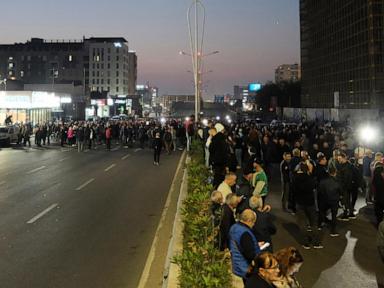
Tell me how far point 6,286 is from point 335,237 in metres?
6.66

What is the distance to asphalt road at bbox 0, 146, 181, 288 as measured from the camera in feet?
25.6

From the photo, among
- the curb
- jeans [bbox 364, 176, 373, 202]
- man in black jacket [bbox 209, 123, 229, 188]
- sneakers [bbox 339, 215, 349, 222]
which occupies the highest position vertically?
man in black jacket [bbox 209, 123, 229, 188]

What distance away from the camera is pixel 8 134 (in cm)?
3772

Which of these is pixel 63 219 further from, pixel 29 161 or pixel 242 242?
pixel 29 161

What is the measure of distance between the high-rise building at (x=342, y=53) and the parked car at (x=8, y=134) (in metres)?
42.2

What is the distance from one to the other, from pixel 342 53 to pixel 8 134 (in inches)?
2848

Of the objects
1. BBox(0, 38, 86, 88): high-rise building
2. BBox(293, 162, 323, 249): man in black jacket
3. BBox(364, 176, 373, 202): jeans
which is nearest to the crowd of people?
BBox(364, 176, 373, 202): jeans

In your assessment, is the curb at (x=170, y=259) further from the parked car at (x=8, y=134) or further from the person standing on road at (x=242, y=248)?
the parked car at (x=8, y=134)

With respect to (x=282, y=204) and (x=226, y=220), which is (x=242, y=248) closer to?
(x=226, y=220)

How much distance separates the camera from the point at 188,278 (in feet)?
16.5

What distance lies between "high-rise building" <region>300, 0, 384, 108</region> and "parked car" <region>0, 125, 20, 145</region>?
139 ft

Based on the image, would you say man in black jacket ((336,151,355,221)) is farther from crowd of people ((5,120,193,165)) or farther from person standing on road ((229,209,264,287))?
crowd of people ((5,120,193,165))

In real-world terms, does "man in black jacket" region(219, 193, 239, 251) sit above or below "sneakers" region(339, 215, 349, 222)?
above

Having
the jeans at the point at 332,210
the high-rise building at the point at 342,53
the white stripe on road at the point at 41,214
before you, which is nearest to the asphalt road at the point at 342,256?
the jeans at the point at 332,210
